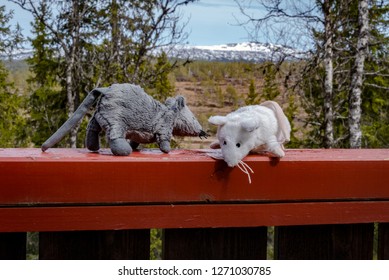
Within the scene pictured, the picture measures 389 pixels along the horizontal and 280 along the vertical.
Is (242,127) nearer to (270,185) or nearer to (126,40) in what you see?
(270,185)

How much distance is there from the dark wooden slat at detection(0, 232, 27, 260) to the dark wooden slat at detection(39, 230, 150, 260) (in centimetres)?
4

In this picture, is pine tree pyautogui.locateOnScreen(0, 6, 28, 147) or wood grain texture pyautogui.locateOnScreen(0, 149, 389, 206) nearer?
wood grain texture pyautogui.locateOnScreen(0, 149, 389, 206)

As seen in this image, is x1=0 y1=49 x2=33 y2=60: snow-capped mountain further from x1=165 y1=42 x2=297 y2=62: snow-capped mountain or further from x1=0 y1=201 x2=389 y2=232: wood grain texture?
x1=0 y1=201 x2=389 y2=232: wood grain texture

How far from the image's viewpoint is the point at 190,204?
0.84 m

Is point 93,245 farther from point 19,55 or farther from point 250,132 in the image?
point 19,55

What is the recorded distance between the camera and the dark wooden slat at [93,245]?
2.83 ft

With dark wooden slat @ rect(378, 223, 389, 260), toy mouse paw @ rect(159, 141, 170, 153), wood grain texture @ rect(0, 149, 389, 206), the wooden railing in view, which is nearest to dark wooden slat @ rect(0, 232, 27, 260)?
the wooden railing

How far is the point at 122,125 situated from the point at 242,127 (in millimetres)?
249

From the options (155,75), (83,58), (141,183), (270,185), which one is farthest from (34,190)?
(83,58)

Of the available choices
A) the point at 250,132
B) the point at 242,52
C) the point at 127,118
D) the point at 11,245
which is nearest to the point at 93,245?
the point at 11,245

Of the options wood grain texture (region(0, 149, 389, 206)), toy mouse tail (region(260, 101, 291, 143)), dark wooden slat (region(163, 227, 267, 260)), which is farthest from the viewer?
toy mouse tail (region(260, 101, 291, 143))

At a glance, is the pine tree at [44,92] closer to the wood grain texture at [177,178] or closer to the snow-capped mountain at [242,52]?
the snow-capped mountain at [242,52]

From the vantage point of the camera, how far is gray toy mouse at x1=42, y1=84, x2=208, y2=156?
968 mm

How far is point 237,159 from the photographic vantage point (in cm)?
86
